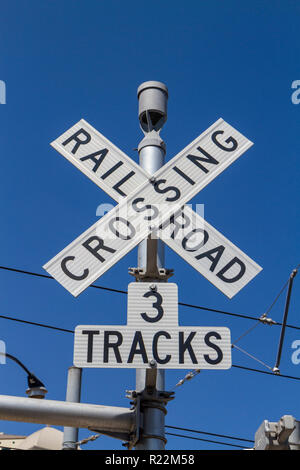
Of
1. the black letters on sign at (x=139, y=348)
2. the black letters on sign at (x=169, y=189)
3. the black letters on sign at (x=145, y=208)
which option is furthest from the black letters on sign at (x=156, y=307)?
the black letters on sign at (x=169, y=189)

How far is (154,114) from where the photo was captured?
209 inches

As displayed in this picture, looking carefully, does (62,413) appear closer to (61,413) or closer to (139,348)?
(61,413)

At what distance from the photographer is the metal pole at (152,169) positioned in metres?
4.29

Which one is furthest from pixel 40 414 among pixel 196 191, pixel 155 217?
pixel 196 191

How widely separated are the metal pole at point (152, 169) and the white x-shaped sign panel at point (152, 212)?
179 mm

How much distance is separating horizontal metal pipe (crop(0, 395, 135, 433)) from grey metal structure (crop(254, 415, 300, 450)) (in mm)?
1004

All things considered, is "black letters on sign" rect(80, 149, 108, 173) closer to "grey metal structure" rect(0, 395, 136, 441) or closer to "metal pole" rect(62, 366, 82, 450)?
"grey metal structure" rect(0, 395, 136, 441)

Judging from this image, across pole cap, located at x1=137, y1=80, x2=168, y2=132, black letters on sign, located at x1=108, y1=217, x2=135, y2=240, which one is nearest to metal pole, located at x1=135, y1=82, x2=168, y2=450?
pole cap, located at x1=137, y1=80, x2=168, y2=132

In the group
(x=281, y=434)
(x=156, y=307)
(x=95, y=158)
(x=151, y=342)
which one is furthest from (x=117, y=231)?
(x=281, y=434)

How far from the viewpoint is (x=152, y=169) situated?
4.85m

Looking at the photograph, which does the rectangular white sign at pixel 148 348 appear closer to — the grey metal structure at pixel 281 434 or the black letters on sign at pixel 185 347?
the black letters on sign at pixel 185 347

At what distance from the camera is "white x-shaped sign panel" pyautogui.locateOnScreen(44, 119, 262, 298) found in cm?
429
